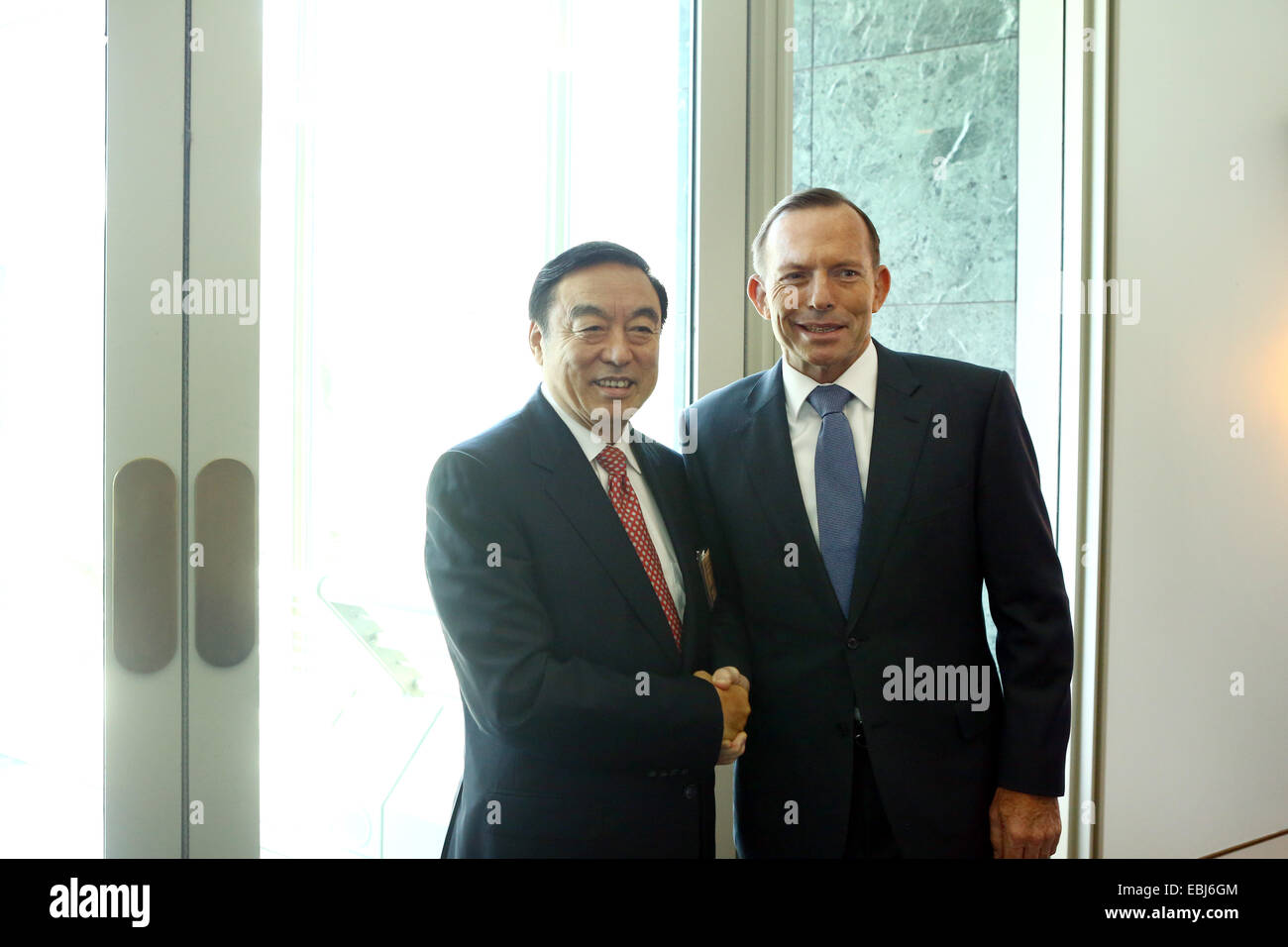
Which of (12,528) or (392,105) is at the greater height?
(392,105)

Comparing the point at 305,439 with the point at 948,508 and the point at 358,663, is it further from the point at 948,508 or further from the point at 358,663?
the point at 948,508

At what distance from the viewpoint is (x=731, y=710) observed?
53.4 inches

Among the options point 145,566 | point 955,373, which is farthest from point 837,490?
point 145,566

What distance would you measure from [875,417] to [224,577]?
3.50 ft

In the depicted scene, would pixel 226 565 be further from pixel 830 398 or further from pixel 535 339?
pixel 830 398

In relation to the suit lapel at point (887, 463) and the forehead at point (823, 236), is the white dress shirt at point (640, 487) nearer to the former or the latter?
the suit lapel at point (887, 463)

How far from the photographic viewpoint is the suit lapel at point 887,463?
4.79ft

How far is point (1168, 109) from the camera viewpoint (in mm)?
2516

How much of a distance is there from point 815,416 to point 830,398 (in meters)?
0.05

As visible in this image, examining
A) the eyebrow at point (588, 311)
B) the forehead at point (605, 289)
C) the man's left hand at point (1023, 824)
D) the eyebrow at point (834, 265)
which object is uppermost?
the eyebrow at point (834, 265)

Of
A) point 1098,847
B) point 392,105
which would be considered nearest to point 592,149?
point 392,105

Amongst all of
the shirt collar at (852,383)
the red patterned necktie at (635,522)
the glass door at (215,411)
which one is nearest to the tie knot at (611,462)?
the red patterned necktie at (635,522)

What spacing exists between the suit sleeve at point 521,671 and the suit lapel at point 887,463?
1.12 ft
